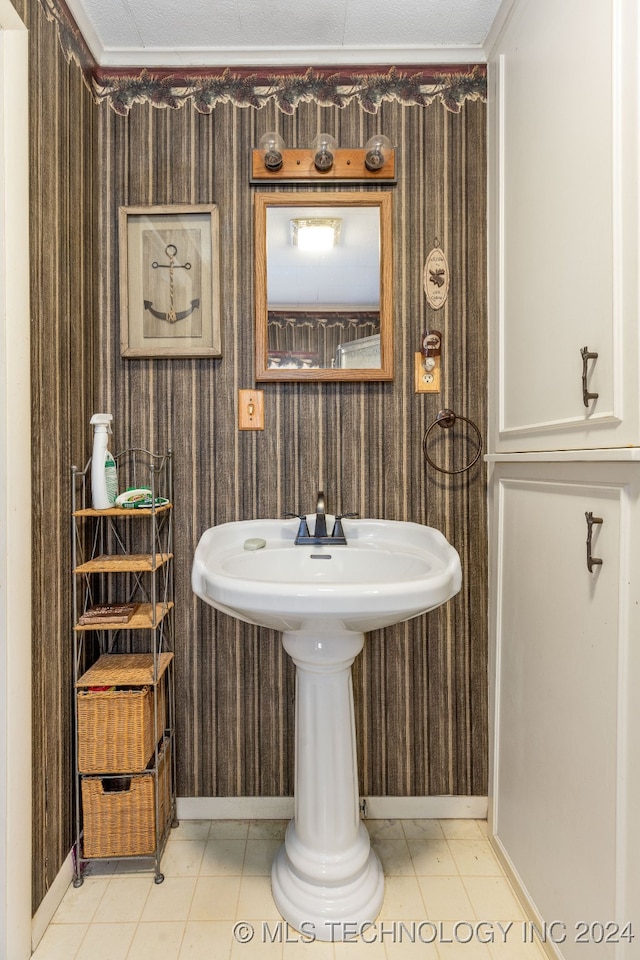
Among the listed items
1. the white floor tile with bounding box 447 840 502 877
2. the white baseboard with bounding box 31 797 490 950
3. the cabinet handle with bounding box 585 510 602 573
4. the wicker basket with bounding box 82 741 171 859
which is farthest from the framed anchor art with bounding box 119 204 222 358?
the white floor tile with bounding box 447 840 502 877

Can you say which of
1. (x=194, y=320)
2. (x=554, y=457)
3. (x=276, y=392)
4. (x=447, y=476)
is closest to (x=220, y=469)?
(x=276, y=392)

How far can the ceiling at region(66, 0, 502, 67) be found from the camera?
4.59ft

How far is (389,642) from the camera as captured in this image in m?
1.60

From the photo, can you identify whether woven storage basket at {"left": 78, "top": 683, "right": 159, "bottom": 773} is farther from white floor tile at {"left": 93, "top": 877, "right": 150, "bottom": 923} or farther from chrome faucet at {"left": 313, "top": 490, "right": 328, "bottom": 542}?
chrome faucet at {"left": 313, "top": 490, "right": 328, "bottom": 542}

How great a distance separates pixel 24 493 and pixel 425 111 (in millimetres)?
1572

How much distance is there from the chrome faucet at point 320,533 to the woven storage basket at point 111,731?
59cm

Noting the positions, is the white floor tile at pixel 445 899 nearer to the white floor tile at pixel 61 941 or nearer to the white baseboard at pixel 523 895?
the white baseboard at pixel 523 895

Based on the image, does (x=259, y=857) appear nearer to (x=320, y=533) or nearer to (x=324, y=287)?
(x=320, y=533)

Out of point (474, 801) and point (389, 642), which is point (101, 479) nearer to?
point (389, 642)

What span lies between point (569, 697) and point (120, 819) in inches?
46.8

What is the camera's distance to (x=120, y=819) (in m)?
1.38

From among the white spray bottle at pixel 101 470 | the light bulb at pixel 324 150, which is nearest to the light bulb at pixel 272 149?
the light bulb at pixel 324 150

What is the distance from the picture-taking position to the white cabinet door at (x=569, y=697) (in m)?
0.90

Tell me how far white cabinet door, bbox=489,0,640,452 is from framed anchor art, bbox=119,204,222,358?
33.7 inches
